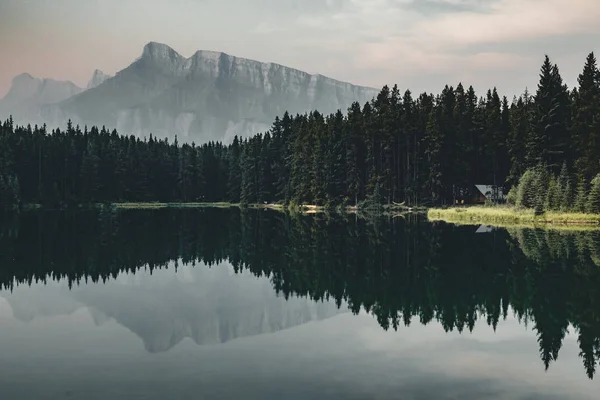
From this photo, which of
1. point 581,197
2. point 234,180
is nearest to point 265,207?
point 234,180

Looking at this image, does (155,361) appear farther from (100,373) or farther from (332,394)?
(332,394)

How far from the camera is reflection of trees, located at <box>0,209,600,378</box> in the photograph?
955 inches

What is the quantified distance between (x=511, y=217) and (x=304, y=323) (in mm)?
56542

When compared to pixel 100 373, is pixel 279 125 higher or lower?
higher

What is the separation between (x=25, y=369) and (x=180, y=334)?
5633 mm

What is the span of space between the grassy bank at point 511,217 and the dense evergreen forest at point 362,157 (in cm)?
232

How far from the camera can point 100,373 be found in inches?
649

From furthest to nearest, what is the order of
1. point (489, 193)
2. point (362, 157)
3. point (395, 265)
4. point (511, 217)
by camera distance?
point (362, 157)
point (489, 193)
point (511, 217)
point (395, 265)

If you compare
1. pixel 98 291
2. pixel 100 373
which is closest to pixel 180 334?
pixel 100 373

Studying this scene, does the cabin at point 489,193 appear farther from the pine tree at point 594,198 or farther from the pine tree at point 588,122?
the pine tree at point 594,198

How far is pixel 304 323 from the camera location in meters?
23.0

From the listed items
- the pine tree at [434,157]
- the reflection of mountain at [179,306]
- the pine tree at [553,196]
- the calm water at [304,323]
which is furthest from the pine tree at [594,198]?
the reflection of mountain at [179,306]

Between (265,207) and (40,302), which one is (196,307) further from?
(265,207)

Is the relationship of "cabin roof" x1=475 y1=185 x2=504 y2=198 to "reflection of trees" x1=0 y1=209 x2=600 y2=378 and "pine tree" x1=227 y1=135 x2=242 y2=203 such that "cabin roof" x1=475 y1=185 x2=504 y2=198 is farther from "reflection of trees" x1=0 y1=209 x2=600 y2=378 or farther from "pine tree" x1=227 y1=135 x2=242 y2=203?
"pine tree" x1=227 y1=135 x2=242 y2=203
